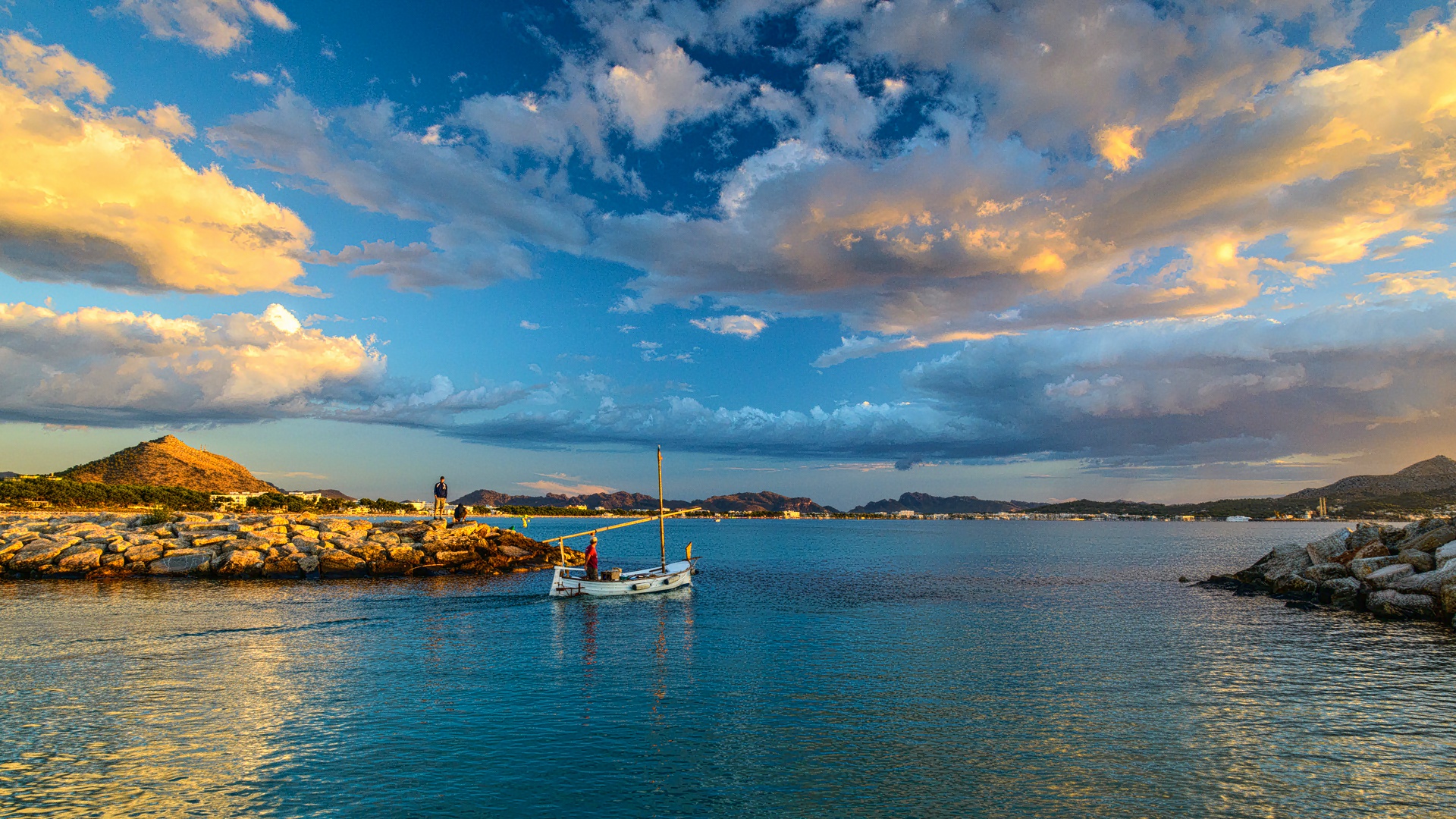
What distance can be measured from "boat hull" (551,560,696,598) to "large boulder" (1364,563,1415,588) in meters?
45.5

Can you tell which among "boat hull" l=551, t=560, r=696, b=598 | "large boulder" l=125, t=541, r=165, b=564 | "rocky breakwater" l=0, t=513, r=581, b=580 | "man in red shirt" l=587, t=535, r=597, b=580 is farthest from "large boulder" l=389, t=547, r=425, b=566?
"man in red shirt" l=587, t=535, r=597, b=580

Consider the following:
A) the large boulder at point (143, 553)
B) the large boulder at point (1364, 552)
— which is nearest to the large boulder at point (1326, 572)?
the large boulder at point (1364, 552)

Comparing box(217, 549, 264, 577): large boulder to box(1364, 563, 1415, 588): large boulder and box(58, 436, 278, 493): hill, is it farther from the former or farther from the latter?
box(58, 436, 278, 493): hill

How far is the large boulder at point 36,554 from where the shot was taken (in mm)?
55625

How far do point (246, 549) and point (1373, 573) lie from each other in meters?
83.1

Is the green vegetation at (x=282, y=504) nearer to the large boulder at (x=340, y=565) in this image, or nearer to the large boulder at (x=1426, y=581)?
the large boulder at (x=340, y=565)

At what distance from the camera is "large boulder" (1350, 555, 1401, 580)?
4612 centimetres

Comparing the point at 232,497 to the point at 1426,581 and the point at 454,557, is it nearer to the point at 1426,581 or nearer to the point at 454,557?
the point at 454,557

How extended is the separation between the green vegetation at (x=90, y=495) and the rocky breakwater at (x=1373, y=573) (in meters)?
153

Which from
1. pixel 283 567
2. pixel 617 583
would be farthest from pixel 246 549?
pixel 617 583

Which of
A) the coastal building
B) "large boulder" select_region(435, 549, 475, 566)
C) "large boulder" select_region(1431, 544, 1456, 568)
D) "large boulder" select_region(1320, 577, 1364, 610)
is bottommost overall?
"large boulder" select_region(1320, 577, 1364, 610)

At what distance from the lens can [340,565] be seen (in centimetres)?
6222

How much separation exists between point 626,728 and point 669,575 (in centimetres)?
3528

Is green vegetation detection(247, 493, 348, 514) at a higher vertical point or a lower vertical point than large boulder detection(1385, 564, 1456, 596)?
higher
